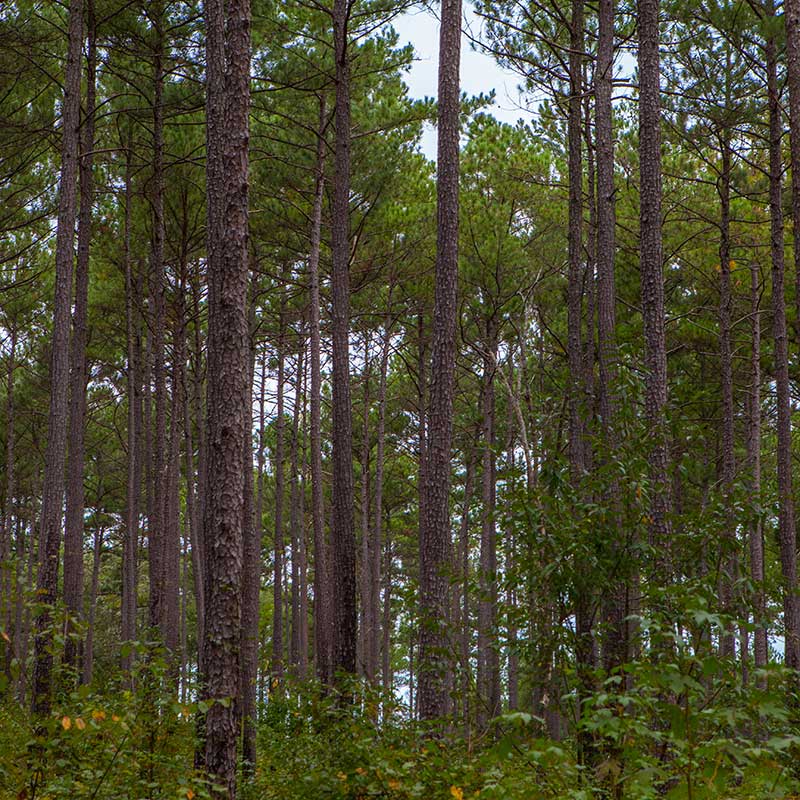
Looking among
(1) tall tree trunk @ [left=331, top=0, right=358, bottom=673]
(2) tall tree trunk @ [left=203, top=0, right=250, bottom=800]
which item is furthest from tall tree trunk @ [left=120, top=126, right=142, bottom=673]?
(2) tall tree trunk @ [left=203, top=0, right=250, bottom=800]

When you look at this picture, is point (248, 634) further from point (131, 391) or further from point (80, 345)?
point (131, 391)

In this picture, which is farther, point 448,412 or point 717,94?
point 717,94

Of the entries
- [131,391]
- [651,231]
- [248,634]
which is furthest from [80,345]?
[651,231]

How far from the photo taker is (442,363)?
306 inches

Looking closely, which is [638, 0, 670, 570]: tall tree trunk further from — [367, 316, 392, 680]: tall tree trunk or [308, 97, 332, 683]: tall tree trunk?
[367, 316, 392, 680]: tall tree trunk

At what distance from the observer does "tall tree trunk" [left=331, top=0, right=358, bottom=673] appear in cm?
910

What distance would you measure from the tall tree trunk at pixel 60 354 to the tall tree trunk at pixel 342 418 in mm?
2827

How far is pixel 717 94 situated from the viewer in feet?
42.3

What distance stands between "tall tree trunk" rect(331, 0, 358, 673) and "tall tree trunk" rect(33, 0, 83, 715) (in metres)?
2.83

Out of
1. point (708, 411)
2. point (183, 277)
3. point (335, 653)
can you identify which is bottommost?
point (335, 653)

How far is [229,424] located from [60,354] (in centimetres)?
443

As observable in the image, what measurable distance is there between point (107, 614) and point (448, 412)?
27.6m

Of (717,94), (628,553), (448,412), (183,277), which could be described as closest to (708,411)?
(717,94)

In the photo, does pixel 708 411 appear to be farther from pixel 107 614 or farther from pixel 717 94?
pixel 107 614
